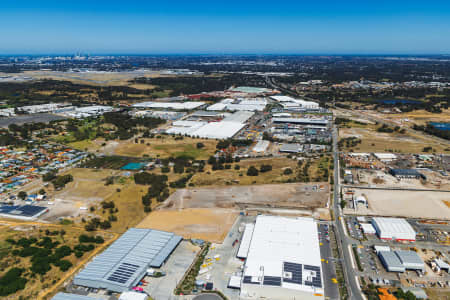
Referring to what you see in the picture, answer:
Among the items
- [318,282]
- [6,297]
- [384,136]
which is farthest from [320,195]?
[384,136]

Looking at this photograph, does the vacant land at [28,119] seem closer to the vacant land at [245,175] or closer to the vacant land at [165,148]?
the vacant land at [165,148]

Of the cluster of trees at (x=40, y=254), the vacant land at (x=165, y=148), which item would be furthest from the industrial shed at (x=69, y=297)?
the vacant land at (x=165, y=148)

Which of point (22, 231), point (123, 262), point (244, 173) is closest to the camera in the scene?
point (123, 262)

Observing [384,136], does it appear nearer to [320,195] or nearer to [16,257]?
[320,195]

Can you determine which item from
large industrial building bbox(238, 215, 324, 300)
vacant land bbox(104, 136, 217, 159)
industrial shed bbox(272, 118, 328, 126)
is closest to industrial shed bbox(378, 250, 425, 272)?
large industrial building bbox(238, 215, 324, 300)

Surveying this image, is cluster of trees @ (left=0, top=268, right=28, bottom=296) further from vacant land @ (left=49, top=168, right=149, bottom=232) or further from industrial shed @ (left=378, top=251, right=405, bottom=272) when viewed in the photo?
industrial shed @ (left=378, top=251, right=405, bottom=272)

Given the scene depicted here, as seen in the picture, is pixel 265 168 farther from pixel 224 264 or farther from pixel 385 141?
pixel 385 141
